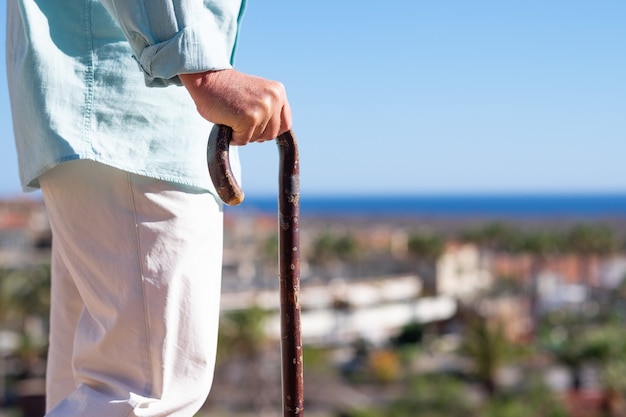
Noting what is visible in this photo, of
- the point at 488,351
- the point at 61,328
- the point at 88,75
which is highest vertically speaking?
the point at 88,75

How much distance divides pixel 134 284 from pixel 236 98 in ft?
0.95

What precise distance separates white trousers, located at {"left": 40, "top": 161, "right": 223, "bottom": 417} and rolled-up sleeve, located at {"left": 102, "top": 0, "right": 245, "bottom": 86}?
17 cm


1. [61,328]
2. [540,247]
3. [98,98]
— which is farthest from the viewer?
[540,247]

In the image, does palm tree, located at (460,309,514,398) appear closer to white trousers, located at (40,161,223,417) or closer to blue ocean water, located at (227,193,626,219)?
white trousers, located at (40,161,223,417)

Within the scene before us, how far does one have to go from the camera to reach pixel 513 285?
4109 centimetres

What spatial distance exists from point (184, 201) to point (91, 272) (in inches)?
6.3

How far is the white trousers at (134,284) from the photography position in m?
1.17

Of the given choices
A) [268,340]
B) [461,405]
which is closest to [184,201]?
[461,405]

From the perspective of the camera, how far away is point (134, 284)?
1.16 m

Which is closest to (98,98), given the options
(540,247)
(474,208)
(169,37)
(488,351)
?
(169,37)

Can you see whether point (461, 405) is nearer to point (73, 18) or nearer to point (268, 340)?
point (268, 340)

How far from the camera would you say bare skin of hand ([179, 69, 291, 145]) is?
108 centimetres

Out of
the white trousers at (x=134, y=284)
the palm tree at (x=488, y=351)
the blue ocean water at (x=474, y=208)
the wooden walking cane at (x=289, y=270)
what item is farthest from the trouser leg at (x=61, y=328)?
the blue ocean water at (x=474, y=208)

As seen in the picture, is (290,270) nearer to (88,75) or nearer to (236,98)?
(236,98)
